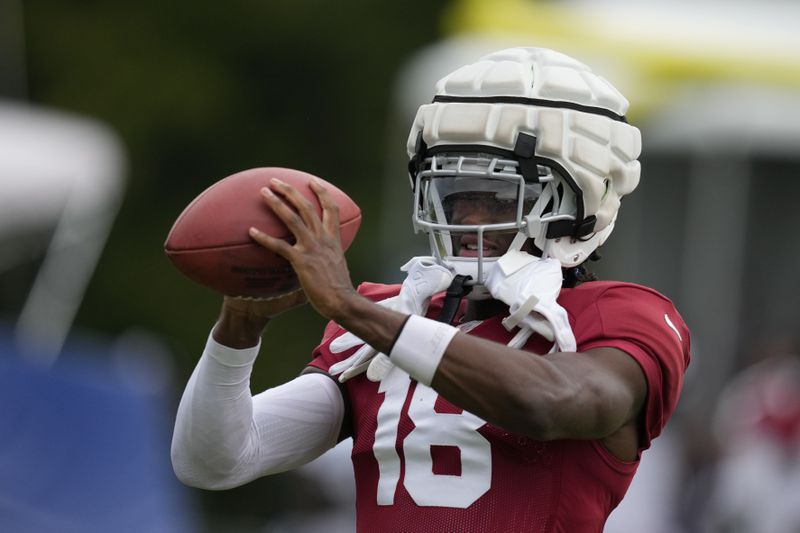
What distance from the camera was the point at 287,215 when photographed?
2.97m

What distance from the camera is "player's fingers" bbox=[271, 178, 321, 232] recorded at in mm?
2980

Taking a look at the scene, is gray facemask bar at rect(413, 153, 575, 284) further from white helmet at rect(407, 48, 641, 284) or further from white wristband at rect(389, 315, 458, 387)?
white wristband at rect(389, 315, 458, 387)

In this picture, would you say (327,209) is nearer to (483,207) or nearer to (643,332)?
(483,207)

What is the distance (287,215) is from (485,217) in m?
0.53

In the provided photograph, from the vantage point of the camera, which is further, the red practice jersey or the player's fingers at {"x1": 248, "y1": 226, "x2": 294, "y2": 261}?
the red practice jersey

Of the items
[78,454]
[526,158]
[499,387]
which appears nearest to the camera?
[499,387]

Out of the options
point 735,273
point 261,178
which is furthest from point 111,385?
point 735,273

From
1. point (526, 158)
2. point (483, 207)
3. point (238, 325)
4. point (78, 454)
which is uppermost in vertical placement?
point (526, 158)

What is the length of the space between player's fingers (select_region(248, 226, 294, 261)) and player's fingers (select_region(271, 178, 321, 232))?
0.21 ft

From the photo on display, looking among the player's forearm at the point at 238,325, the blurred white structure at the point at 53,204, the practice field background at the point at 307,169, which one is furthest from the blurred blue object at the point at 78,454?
the player's forearm at the point at 238,325

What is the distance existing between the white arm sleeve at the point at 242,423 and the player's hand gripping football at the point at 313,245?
429mm

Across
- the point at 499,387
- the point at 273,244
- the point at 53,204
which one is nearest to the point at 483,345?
the point at 499,387

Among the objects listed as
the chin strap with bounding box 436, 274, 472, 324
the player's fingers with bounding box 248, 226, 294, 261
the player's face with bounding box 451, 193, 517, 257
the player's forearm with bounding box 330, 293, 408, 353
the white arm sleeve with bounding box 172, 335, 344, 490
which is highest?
the player's fingers with bounding box 248, 226, 294, 261

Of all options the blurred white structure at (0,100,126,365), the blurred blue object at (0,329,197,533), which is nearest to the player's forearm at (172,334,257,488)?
the blurred blue object at (0,329,197,533)
